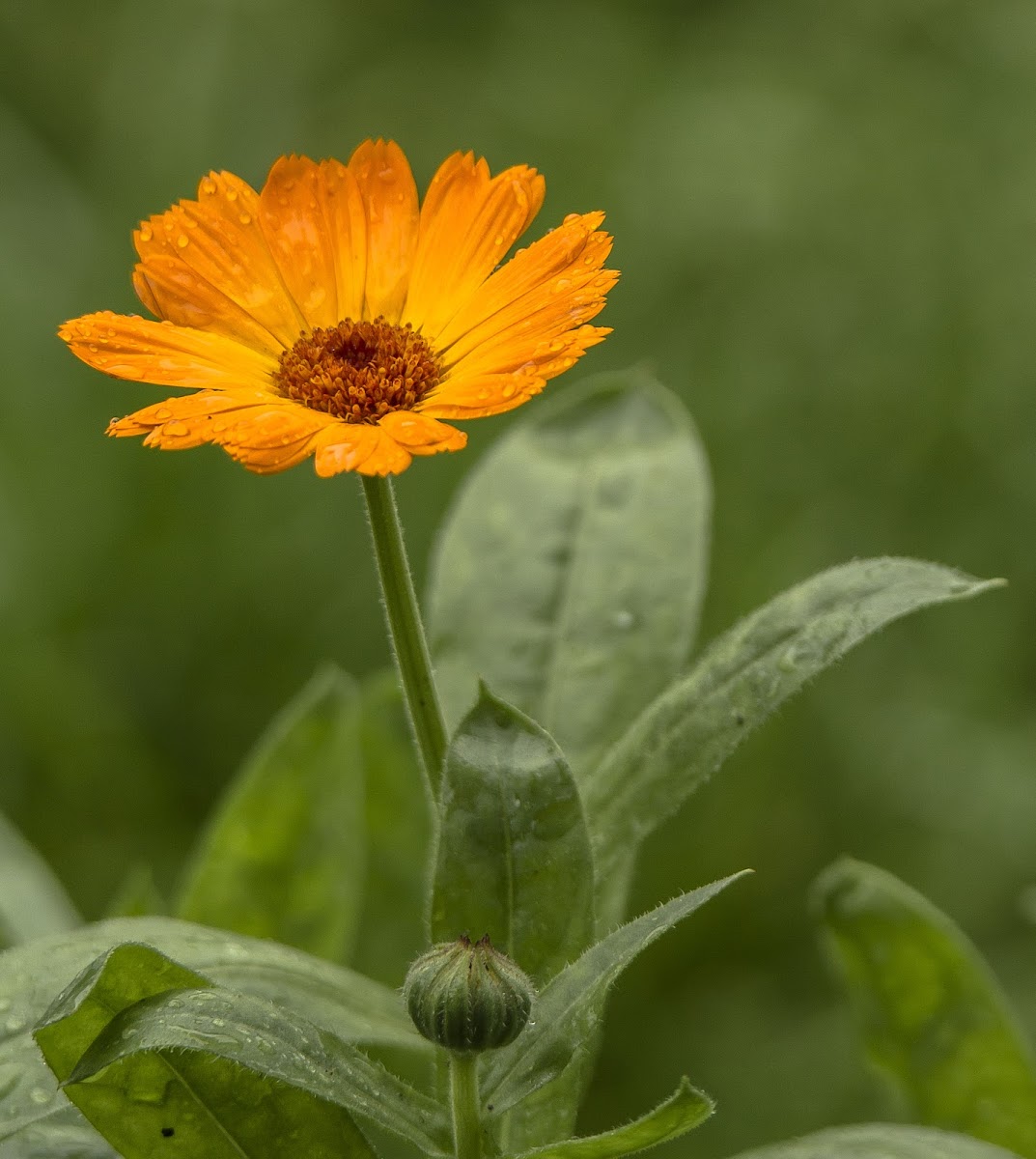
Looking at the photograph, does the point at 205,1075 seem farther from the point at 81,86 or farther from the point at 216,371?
the point at 81,86

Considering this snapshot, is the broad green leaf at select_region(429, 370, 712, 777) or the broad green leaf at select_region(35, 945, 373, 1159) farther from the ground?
the broad green leaf at select_region(429, 370, 712, 777)

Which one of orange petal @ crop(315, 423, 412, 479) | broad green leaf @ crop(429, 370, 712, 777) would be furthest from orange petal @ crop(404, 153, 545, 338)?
broad green leaf @ crop(429, 370, 712, 777)

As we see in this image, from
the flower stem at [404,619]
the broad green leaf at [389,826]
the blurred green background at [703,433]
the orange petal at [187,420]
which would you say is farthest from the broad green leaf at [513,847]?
the blurred green background at [703,433]

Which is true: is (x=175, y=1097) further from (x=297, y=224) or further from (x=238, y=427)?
(x=297, y=224)

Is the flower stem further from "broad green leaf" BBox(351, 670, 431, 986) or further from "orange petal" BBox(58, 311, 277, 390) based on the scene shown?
"broad green leaf" BBox(351, 670, 431, 986)

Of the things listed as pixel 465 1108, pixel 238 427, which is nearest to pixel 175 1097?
pixel 465 1108

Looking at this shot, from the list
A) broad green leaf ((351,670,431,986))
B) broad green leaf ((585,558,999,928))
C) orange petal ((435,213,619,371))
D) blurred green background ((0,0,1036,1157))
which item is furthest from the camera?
blurred green background ((0,0,1036,1157))

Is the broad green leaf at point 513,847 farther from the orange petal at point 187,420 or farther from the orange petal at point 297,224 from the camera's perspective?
the orange petal at point 297,224
